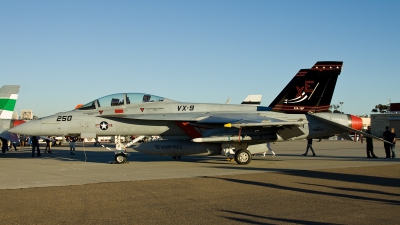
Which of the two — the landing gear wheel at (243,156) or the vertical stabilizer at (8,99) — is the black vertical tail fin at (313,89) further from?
the vertical stabilizer at (8,99)

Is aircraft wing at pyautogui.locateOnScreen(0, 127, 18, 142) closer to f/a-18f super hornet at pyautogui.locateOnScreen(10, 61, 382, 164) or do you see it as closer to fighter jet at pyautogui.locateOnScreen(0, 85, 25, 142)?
fighter jet at pyautogui.locateOnScreen(0, 85, 25, 142)

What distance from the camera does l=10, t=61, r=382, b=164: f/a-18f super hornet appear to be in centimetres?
1725

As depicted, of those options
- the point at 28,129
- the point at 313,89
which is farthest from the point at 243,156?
the point at 28,129

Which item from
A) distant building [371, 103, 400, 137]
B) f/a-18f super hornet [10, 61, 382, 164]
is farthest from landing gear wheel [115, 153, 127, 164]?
distant building [371, 103, 400, 137]

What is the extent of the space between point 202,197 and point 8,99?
19.9m

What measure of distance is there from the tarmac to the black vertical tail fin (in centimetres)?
439

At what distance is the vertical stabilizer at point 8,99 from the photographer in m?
25.2

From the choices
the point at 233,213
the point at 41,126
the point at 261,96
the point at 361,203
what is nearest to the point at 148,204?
the point at 233,213

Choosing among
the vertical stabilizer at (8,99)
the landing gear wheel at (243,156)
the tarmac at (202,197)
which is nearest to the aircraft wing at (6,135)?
the vertical stabilizer at (8,99)

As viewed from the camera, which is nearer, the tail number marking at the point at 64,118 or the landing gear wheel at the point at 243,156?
the landing gear wheel at the point at 243,156

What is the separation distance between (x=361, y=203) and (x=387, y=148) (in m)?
14.6

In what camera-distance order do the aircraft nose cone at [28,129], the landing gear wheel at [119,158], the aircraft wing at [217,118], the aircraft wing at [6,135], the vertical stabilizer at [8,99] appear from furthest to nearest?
the vertical stabilizer at [8,99]
the aircraft wing at [6,135]
the landing gear wheel at [119,158]
the aircraft nose cone at [28,129]
the aircraft wing at [217,118]

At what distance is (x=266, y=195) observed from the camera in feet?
30.8

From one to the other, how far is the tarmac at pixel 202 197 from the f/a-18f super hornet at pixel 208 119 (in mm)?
3234
